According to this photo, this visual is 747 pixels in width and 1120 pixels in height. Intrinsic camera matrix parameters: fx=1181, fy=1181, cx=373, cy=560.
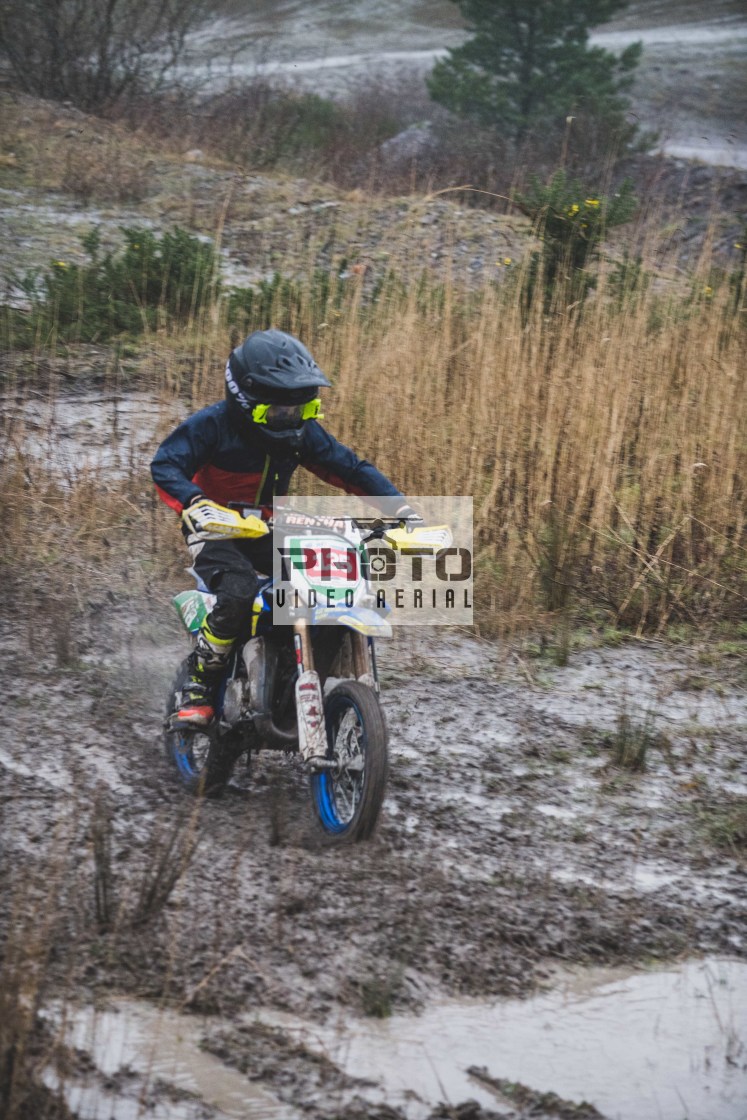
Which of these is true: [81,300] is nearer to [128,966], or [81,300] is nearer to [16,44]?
[128,966]

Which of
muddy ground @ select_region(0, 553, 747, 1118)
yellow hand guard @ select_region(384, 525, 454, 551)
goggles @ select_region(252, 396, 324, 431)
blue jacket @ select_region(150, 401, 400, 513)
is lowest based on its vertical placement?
muddy ground @ select_region(0, 553, 747, 1118)

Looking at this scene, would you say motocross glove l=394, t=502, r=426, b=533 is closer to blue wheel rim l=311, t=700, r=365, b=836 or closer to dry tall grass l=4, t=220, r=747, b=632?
blue wheel rim l=311, t=700, r=365, b=836

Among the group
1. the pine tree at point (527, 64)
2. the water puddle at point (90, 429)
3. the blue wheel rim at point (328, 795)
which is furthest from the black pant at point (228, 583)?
the pine tree at point (527, 64)

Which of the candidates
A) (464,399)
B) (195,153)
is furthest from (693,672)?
(195,153)

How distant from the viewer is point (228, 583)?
13.4ft

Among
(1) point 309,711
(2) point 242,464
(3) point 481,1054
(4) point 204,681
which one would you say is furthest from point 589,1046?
(2) point 242,464

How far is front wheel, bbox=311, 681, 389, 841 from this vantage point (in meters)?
3.71

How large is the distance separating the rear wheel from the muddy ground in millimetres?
81

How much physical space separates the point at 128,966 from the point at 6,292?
7815 millimetres

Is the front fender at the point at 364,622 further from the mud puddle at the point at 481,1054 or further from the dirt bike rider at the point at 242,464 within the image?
the mud puddle at the point at 481,1054

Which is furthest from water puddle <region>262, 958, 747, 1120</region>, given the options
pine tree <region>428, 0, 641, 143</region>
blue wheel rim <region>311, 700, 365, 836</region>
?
pine tree <region>428, 0, 641, 143</region>

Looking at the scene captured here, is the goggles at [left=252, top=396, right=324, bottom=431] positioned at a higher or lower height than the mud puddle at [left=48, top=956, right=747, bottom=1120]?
higher

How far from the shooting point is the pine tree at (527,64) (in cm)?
1878

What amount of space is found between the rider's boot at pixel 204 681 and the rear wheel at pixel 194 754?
0.16 feet
